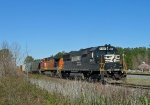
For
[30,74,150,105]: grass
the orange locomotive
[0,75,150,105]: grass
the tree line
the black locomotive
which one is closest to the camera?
[30,74,150,105]: grass

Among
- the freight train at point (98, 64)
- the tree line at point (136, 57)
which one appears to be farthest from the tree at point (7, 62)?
the tree line at point (136, 57)

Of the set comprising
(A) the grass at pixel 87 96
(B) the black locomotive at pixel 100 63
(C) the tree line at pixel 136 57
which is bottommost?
(A) the grass at pixel 87 96

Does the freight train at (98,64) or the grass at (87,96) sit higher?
the freight train at (98,64)

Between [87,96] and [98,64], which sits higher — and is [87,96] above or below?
below

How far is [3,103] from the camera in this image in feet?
51.0

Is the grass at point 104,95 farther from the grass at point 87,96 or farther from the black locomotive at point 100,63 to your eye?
the black locomotive at point 100,63

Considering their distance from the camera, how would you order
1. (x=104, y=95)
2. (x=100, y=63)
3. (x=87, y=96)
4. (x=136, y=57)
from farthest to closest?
1. (x=136, y=57)
2. (x=100, y=63)
3. (x=87, y=96)
4. (x=104, y=95)

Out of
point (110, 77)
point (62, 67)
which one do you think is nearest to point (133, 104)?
point (110, 77)

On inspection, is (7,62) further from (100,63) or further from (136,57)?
(136,57)

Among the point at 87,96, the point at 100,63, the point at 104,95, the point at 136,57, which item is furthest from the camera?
the point at 136,57

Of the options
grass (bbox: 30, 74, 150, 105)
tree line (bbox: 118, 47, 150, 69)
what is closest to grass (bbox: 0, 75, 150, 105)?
grass (bbox: 30, 74, 150, 105)

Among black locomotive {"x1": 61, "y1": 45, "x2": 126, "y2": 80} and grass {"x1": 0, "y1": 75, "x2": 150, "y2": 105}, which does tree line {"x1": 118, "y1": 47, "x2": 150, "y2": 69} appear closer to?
black locomotive {"x1": 61, "y1": 45, "x2": 126, "y2": 80}

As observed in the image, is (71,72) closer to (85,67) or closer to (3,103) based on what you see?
(85,67)

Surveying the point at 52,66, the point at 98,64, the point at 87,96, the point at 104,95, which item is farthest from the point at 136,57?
the point at 104,95
